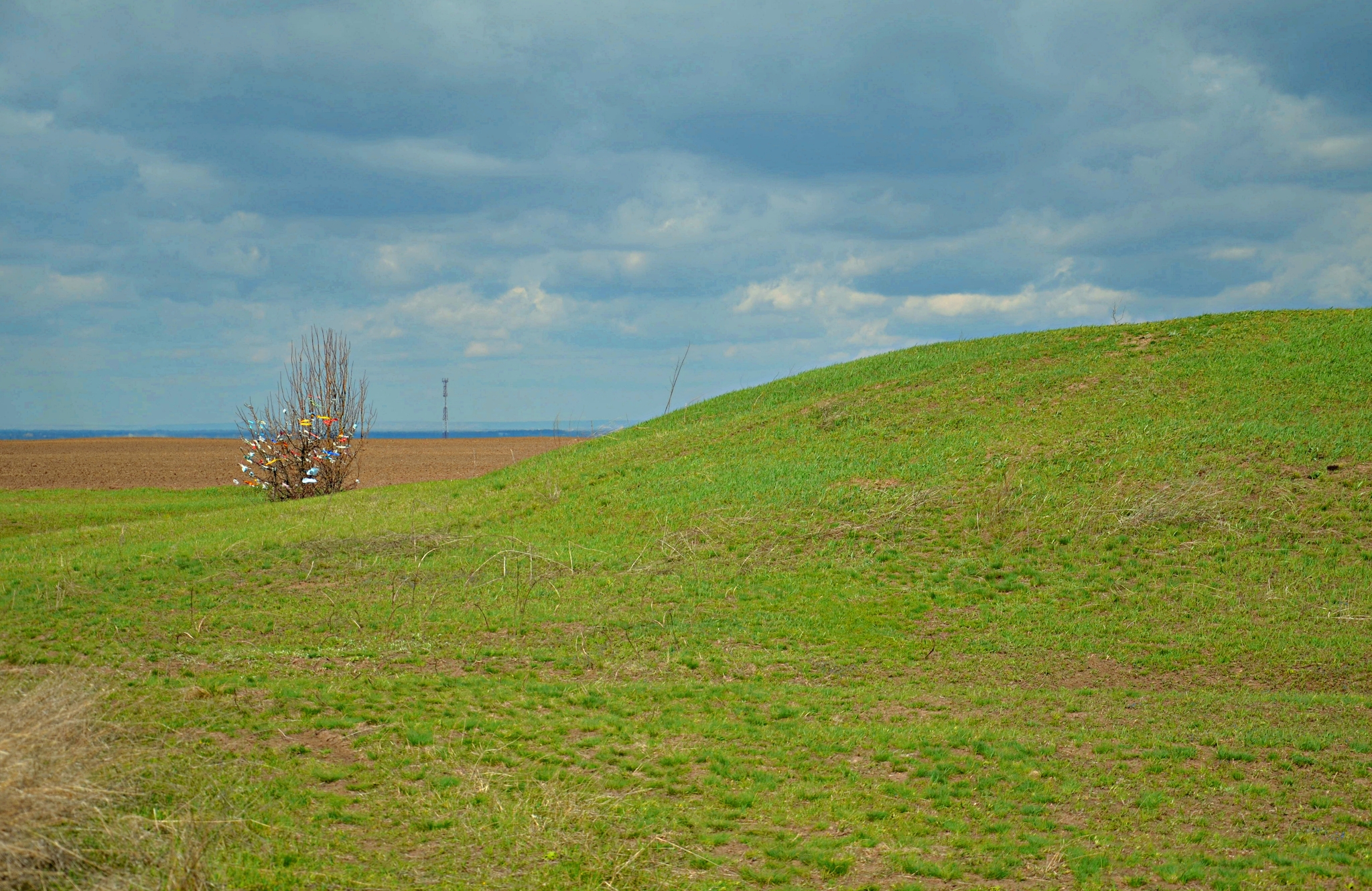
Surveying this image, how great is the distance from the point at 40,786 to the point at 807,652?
9.25 meters

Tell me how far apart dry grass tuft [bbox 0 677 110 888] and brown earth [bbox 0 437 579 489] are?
98.6 feet

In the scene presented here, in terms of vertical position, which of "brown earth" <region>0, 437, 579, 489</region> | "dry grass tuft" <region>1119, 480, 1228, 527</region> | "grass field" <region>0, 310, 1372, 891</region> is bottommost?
"grass field" <region>0, 310, 1372, 891</region>

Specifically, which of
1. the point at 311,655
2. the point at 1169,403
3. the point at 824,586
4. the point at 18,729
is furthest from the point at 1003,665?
the point at 1169,403

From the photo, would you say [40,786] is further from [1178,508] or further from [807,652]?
[1178,508]

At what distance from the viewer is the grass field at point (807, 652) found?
749 cm

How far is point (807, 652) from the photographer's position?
43.8 ft

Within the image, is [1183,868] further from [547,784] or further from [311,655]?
[311,655]

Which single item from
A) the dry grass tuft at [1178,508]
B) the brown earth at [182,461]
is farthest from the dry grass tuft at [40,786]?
the brown earth at [182,461]

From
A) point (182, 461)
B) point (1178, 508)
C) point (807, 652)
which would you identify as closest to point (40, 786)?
point (807, 652)

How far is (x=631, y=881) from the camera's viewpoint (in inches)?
266

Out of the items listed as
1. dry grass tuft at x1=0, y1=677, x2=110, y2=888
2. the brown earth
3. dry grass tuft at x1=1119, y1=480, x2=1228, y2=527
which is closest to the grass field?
dry grass tuft at x1=1119, y1=480, x2=1228, y2=527

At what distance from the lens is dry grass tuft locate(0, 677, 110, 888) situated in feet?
20.4

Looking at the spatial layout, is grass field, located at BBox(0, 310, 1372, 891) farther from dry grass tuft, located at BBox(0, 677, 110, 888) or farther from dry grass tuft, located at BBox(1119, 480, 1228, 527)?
dry grass tuft, located at BBox(0, 677, 110, 888)

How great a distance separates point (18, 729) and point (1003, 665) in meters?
11.1
